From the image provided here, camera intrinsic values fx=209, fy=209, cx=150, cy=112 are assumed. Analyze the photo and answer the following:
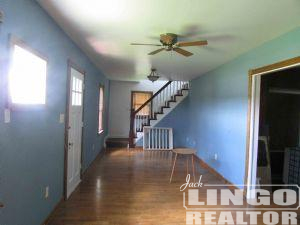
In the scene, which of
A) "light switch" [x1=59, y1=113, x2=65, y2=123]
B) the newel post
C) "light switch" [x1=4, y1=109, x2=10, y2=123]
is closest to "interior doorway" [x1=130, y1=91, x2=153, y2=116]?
the newel post

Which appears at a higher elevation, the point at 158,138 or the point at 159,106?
the point at 159,106

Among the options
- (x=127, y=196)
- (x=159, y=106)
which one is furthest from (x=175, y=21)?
(x=159, y=106)

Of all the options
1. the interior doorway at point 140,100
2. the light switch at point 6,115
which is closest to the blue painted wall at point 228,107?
the interior doorway at point 140,100

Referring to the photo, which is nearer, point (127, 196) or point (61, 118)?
point (61, 118)

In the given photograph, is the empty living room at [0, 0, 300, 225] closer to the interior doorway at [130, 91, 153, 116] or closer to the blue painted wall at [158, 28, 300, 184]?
the blue painted wall at [158, 28, 300, 184]

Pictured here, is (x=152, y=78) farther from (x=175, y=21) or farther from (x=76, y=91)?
(x=175, y=21)

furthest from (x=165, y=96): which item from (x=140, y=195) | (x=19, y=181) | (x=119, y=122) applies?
(x=19, y=181)

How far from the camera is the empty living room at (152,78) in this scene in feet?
6.36

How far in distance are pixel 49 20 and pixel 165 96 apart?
5958 mm

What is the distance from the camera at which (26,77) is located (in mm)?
2039

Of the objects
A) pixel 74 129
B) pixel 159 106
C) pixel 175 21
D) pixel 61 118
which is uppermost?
pixel 175 21

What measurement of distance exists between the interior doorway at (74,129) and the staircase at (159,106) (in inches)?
130

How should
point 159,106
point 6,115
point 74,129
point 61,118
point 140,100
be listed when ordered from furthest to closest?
1. point 140,100
2. point 159,106
3. point 74,129
4. point 61,118
5. point 6,115

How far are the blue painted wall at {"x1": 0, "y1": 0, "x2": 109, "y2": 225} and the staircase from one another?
415 cm
